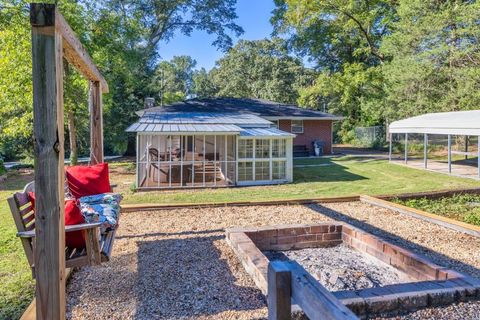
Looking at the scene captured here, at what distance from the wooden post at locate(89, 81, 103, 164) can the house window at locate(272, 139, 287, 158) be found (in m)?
7.62

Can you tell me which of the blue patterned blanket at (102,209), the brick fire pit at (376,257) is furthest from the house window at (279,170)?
the blue patterned blanket at (102,209)

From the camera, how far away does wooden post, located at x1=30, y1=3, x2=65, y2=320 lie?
2.31 meters

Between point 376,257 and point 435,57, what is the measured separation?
19.4 meters

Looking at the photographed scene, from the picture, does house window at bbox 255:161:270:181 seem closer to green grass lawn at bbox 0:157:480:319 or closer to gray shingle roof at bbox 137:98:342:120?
green grass lawn at bbox 0:157:480:319

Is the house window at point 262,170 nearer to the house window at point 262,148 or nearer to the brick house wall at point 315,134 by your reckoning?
the house window at point 262,148

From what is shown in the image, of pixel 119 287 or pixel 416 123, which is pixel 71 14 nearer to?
pixel 119 287

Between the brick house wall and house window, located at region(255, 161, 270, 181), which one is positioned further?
the brick house wall

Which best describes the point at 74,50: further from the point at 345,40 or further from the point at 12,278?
the point at 345,40

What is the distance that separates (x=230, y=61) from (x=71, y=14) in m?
32.6

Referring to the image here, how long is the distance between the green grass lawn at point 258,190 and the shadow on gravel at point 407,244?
6.79ft

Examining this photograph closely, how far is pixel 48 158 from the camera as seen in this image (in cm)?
236

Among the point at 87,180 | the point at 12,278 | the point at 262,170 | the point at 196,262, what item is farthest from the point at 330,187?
the point at 12,278

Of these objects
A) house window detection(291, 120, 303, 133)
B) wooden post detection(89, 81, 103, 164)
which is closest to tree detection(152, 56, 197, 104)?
house window detection(291, 120, 303, 133)

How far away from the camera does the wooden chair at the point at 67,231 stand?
9.77 ft
